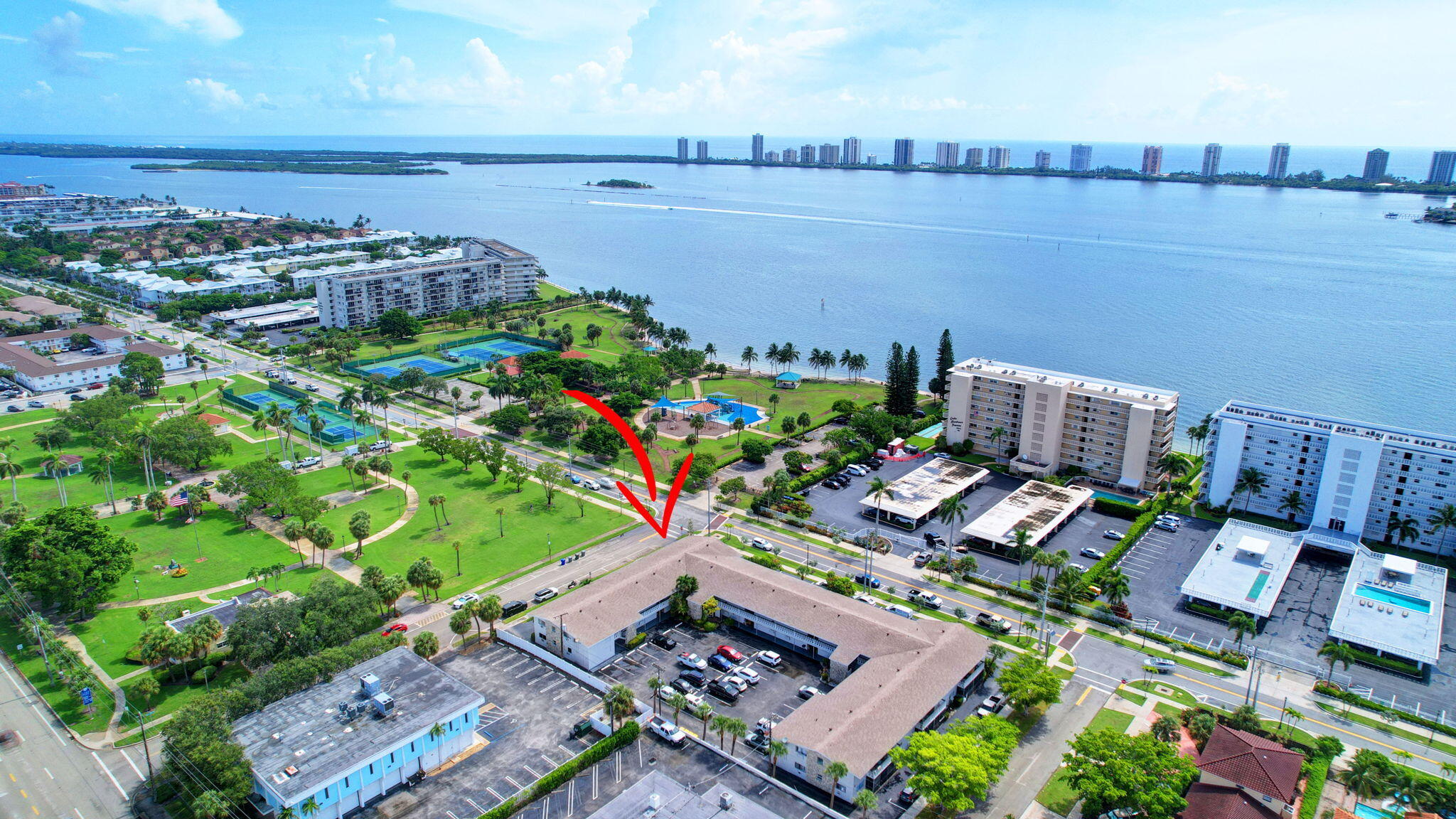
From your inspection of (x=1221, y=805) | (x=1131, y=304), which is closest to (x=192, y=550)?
(x=1221, y=805)

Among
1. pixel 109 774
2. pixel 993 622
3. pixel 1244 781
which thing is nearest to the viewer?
pixel 1244 781

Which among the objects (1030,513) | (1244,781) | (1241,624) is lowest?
(1030,513)

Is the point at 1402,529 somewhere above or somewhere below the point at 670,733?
above

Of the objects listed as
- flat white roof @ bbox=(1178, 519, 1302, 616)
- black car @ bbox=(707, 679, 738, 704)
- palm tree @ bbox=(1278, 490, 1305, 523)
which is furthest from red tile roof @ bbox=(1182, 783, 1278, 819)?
palm tree @ bbox=(1278, 490, 1305, 523)

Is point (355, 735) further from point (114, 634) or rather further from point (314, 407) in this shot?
point (314, 407)

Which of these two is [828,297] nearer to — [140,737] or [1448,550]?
[1448,550]

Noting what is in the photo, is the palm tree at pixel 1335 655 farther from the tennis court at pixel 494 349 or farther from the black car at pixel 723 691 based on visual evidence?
the tennis court at pixel 494 349

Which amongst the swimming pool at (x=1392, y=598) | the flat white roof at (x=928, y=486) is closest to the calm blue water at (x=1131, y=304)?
the flat white roof at (x=928, y=486)
